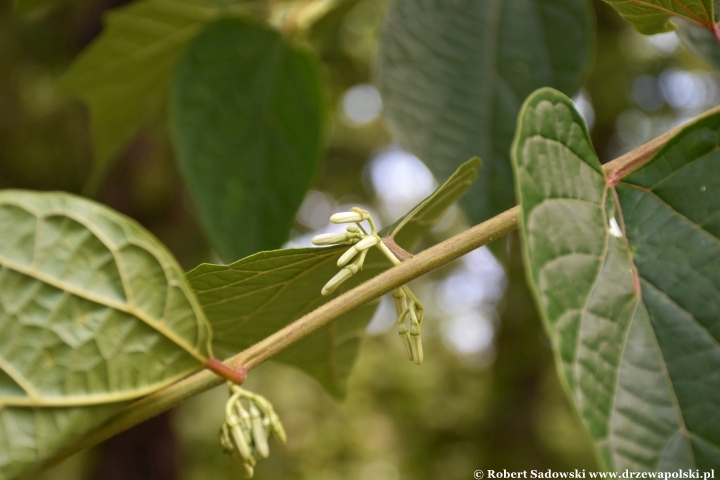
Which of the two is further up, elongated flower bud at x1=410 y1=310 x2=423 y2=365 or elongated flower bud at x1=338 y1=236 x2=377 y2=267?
elongated flower bud at x1=338 y1=236 x2=377 y2=267

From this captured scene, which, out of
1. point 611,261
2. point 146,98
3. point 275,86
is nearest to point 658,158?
point 611,261

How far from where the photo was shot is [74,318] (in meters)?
0.24

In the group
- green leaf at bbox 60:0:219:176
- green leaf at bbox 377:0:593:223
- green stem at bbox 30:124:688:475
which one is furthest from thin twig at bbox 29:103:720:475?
green leaf at bbox 60:0:219:176

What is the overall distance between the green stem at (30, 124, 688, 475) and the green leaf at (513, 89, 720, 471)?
20mm

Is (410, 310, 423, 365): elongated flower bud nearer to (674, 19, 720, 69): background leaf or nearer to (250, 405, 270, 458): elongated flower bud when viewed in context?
(250, 405, 270, 458): elongated flower bud

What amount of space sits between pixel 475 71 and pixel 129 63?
1.27 ft

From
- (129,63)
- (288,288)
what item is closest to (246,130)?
(129,63)

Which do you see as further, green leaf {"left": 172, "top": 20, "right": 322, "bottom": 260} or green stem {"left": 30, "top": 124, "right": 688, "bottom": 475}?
green leaf {"left": 172, "top": 20, "right": 322, "bottom": 260}

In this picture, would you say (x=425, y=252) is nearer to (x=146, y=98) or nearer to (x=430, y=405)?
(x=146, y=98)

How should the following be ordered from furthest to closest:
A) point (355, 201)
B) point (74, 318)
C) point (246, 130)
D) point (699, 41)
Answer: point (355, 201) < point (246, 130) < point (699, 41) < point (74, 318)

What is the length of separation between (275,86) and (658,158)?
0.41 metres

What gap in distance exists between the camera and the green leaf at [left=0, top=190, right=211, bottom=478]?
23cm

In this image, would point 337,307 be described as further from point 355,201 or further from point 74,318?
point 355,201

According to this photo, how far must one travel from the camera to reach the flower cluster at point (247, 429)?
0.26 m
